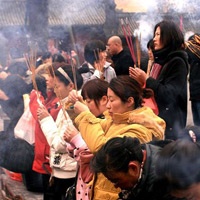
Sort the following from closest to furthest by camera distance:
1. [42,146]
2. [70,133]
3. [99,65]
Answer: [70,133] < [42,146] < [99,65]

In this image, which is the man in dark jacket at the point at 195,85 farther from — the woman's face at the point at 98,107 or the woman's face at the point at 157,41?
the woman's face at the point at 98,107

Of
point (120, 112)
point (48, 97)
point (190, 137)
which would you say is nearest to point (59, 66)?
point (48, 97)

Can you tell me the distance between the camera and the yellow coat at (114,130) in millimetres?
2932

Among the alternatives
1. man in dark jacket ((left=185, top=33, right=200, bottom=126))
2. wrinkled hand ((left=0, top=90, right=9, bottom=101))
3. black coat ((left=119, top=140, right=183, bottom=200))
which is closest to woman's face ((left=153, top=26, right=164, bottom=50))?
man in dark jacket ((left=185, top=33, right=200, bottom=126))

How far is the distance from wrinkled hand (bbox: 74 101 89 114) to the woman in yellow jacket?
38 millimetres

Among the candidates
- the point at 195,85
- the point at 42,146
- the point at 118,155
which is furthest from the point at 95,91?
the point at 195,85

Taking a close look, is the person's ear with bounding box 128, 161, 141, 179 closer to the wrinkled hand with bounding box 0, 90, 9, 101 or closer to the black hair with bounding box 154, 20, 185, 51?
the black hair with bounding box 154, 20, 185, 51

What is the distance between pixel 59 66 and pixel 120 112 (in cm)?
139

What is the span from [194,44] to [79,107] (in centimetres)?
179

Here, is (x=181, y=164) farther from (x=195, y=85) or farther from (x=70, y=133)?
(x=195, y=85)

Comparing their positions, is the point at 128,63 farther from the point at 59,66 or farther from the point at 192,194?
the point at 192,194

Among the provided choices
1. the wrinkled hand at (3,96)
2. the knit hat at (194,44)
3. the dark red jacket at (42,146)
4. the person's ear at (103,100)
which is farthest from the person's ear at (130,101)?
the wrinkled hand at (3,96)

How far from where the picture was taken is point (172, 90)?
406 cm

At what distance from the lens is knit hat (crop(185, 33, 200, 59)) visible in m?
4.60
